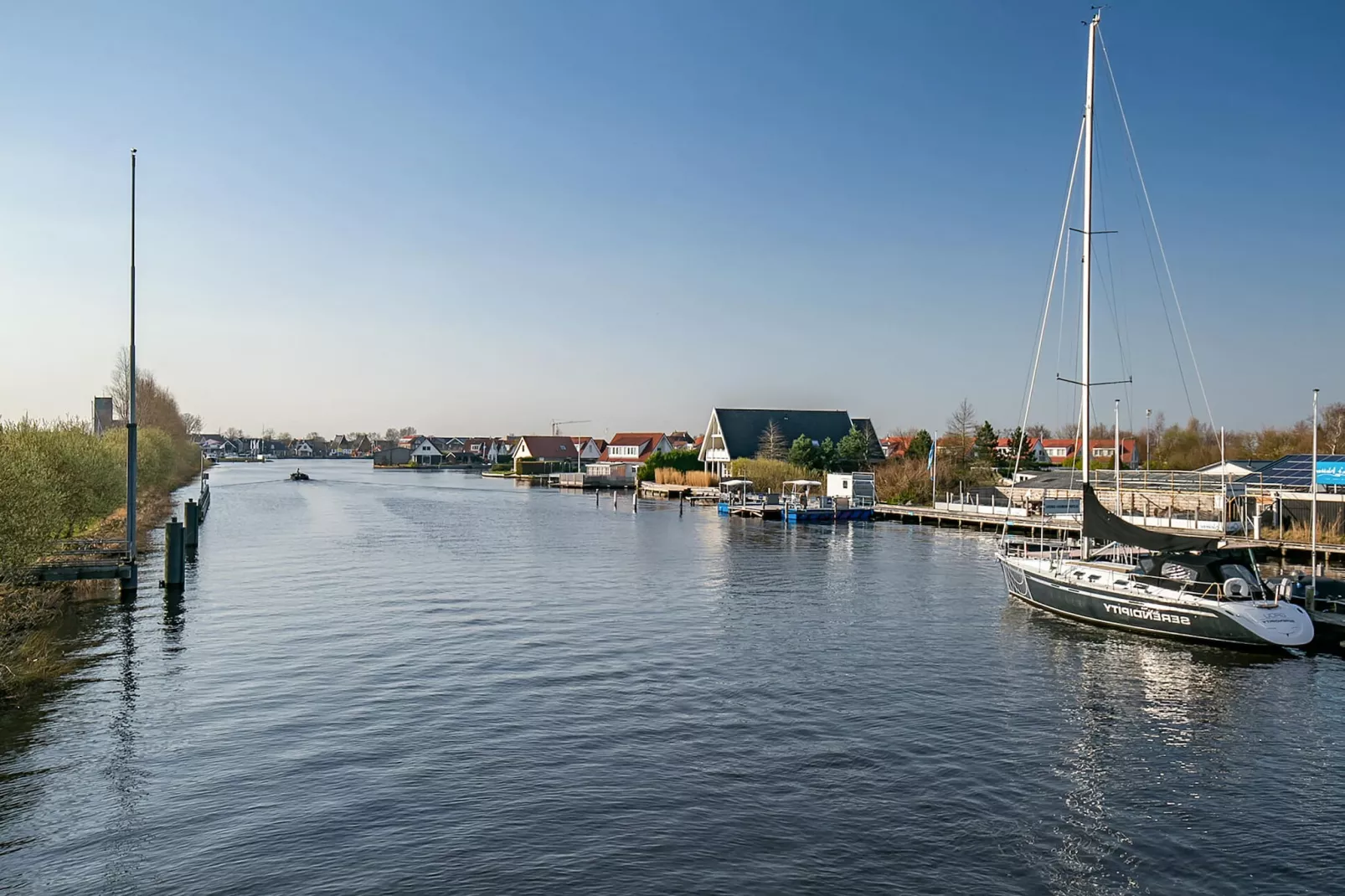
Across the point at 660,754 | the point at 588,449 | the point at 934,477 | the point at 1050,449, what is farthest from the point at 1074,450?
the point at 660,754

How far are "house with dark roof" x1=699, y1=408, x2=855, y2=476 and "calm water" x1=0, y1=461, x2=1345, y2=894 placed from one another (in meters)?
75.0

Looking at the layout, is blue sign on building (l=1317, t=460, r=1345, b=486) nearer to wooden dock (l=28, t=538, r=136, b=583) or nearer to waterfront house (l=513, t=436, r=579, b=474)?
wooden dock (l=28, t=538, r=136, b=583)

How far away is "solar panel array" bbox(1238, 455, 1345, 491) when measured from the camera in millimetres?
47438

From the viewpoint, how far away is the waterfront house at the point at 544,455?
160 metres

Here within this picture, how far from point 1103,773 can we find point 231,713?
1699 centimetres

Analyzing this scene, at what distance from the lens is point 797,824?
46.3ft

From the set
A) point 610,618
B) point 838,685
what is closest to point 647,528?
point 610,618

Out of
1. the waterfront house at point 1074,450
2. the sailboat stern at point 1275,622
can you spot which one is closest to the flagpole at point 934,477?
the waterfront house at point 1074,450

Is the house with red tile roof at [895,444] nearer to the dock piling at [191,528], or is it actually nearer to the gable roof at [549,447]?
the gable roof at [549,447]

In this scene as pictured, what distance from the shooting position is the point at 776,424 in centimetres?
11031

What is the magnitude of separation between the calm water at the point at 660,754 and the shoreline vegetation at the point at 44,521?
1.56 m

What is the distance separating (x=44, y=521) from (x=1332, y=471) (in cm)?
4668

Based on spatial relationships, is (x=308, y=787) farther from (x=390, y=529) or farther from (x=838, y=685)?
(x=390, y=529)

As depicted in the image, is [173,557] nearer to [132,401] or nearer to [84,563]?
[84,563]
